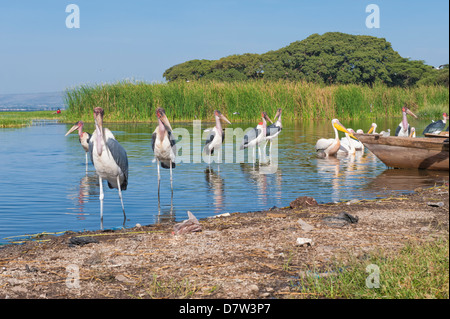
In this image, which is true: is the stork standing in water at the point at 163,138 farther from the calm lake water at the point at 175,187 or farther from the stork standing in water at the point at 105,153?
the stork standing in water at the point at 105,153

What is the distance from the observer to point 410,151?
12.5 meters

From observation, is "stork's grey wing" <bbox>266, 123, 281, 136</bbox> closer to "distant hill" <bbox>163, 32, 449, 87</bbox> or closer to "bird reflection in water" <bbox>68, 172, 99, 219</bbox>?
"bird reflection in water" <bbox>68, 172, 99, 219</bbox>

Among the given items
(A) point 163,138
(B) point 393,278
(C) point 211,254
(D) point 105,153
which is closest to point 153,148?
(A) point 163,138

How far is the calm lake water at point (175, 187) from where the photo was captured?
9281 mm

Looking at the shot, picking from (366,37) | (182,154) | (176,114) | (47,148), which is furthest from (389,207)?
(366,37)

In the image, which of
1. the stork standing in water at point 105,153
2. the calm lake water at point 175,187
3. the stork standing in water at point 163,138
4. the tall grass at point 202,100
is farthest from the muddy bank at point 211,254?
the tall grass at point 202,100

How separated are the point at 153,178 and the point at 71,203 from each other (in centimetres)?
331

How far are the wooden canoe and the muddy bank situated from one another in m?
4.06

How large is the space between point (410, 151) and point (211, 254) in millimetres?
7901

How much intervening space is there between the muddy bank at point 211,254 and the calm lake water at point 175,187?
156 centimetres

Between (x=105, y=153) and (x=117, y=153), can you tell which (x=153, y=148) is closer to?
(x=117, y=153)

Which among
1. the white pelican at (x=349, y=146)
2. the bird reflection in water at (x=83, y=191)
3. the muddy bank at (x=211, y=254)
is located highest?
the white pelican at (x=349, y=146)

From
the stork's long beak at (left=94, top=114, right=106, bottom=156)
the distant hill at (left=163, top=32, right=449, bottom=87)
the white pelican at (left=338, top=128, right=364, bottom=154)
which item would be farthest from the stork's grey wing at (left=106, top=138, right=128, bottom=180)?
the distant hill at (left=163, top=32, right=449, bottom=87)

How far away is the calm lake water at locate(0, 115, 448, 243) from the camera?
9281 mm
